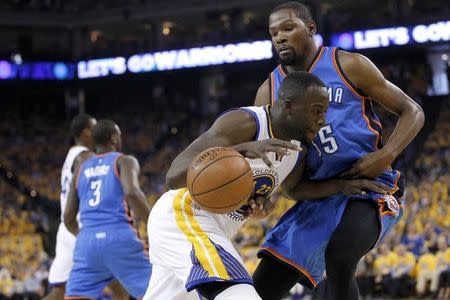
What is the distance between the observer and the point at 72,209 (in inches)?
230

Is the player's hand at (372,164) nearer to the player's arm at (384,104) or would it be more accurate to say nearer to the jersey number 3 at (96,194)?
the player's arm at (384,104)

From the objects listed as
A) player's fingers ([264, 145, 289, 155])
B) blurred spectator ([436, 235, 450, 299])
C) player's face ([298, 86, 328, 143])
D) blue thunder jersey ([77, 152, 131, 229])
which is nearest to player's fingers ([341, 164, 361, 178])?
player's face ([298, 86, 328, 143])

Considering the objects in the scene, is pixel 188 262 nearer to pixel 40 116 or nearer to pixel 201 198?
pixel 201 198

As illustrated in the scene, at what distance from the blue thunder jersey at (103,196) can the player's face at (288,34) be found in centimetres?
202

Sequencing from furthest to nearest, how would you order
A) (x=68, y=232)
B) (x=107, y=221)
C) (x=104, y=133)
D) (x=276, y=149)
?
1. (x=68, y=232)
2. (x=104, y=133)
3. (x=107, y=221)
4. (x=276, y=149)

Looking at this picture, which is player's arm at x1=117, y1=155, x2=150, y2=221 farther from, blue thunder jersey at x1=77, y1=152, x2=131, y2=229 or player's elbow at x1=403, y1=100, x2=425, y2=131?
player's elbow at x1=403, y1=100, x2=425, y2=131

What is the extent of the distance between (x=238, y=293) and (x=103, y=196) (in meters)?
2.52

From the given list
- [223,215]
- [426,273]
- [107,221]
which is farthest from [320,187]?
[426,273]

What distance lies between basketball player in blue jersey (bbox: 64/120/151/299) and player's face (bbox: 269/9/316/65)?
185 cm

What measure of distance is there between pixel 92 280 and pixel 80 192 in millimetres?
648

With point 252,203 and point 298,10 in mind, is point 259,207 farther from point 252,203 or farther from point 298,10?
point 298,10

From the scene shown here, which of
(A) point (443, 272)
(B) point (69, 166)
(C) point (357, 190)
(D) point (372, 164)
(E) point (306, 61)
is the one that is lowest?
(A) point (443, 272)

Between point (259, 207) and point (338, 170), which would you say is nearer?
point (259, 207)

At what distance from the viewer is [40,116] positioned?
27.1m
